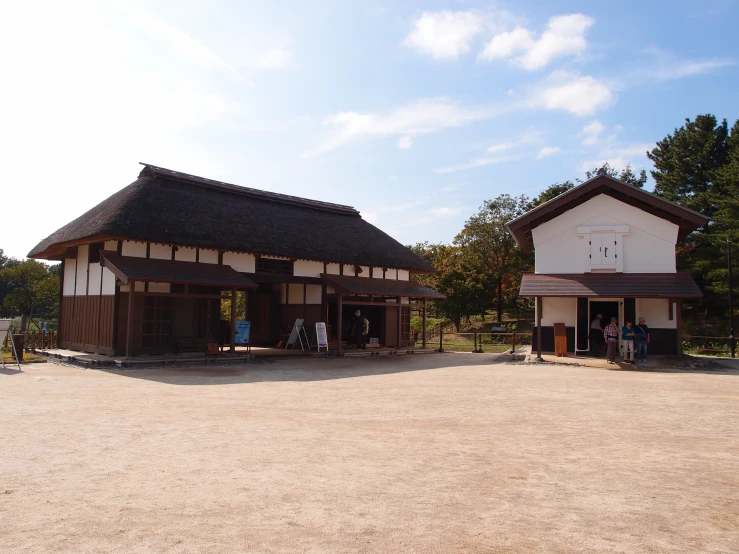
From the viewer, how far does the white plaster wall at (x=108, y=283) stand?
15.1 metres

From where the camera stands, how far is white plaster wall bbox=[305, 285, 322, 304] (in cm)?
1958

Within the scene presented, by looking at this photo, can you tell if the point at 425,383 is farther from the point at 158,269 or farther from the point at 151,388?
the point at 158,269

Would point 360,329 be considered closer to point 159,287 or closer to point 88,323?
point 159,287

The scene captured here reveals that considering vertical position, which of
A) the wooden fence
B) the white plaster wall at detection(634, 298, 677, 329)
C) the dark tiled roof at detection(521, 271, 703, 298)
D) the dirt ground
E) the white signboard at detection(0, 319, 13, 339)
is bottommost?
the dirt ground

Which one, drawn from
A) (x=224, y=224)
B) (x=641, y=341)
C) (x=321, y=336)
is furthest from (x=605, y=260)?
(x=224, y=224)

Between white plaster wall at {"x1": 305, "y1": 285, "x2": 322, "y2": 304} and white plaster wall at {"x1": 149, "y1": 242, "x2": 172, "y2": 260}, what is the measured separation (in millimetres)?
5397

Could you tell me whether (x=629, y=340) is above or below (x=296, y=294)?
below

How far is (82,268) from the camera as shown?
17016 mm

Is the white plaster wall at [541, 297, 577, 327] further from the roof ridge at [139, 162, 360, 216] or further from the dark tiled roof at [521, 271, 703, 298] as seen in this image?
the roof ridge at [139, 162, 360, 216]

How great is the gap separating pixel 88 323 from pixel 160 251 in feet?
10.7

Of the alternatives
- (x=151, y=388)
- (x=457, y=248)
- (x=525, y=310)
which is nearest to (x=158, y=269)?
(x=151, y=388)

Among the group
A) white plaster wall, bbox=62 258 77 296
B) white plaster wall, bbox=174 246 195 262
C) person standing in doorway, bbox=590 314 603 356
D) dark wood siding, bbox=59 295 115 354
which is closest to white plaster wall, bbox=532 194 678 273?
person standing in doorway, bbox=590 314 603 356

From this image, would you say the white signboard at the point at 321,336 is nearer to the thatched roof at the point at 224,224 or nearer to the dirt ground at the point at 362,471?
the thatched roof at the point at 224,224

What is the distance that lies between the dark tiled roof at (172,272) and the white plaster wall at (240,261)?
0.38 m
